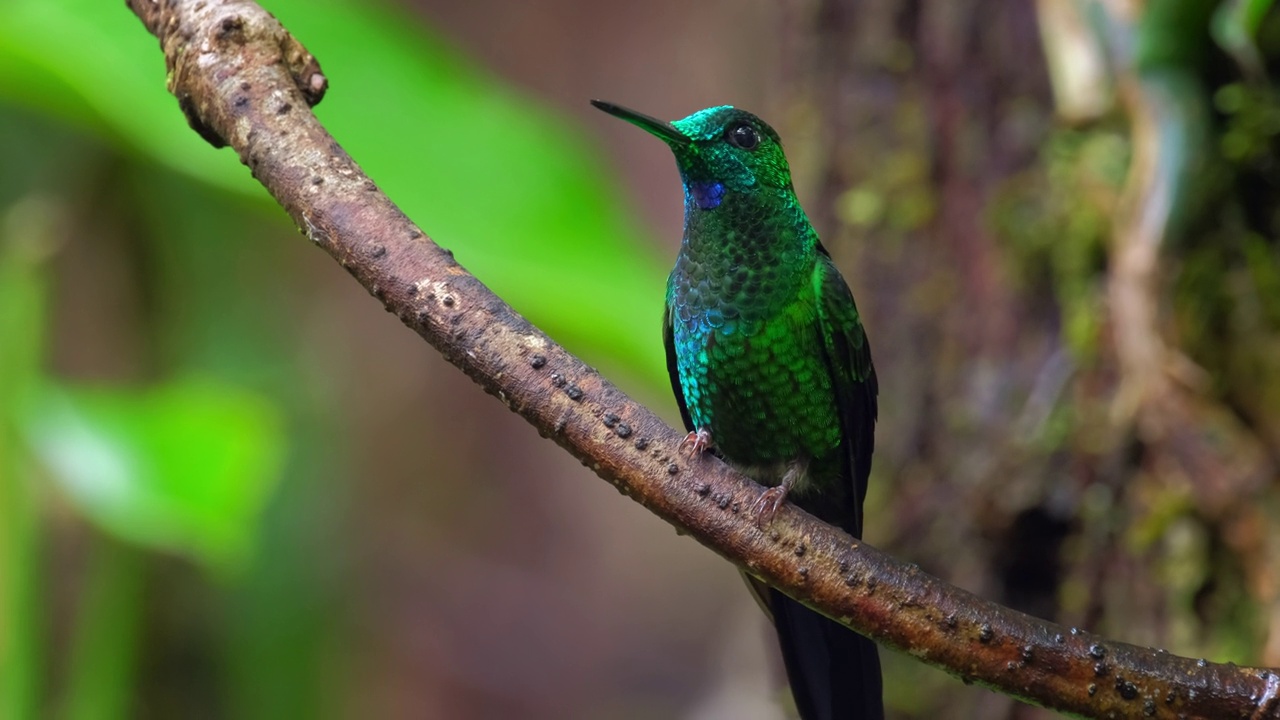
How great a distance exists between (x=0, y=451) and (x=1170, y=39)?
252 centimetres

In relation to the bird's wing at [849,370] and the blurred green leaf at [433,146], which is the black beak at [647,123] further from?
the blurred green leaf at [433,146]

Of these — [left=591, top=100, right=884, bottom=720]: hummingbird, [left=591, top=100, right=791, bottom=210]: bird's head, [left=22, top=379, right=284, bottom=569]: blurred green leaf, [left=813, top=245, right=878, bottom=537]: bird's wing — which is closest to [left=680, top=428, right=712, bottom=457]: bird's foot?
[left=591, top=100, right=884, bottom=720]: hummingbird

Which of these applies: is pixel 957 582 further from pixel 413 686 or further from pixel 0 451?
pixel 413 686

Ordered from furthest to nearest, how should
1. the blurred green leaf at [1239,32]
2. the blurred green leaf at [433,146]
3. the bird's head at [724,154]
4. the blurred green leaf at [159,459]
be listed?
the blurred green leaf at [433,146], the blurred green leaf at [159,459], the blurred green leaf at [1239,32], the bird's head at [724,154]

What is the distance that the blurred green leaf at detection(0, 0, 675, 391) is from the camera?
8.32ft

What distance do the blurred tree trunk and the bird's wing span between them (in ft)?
2.31

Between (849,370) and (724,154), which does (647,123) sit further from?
(849,370)

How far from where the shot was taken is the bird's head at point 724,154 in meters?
1.59

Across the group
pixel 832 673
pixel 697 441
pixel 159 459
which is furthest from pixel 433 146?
pixel 832 673

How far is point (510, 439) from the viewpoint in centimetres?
592

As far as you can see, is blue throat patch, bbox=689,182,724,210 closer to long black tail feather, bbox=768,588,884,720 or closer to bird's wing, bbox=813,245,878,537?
bird's wing, bbox=813,245,878,537

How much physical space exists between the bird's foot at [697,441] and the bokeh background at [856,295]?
907 mm

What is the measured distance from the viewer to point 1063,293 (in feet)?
8.30

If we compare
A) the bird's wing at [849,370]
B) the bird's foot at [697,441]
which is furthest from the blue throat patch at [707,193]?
Result: the bird's foot at [697,441]
